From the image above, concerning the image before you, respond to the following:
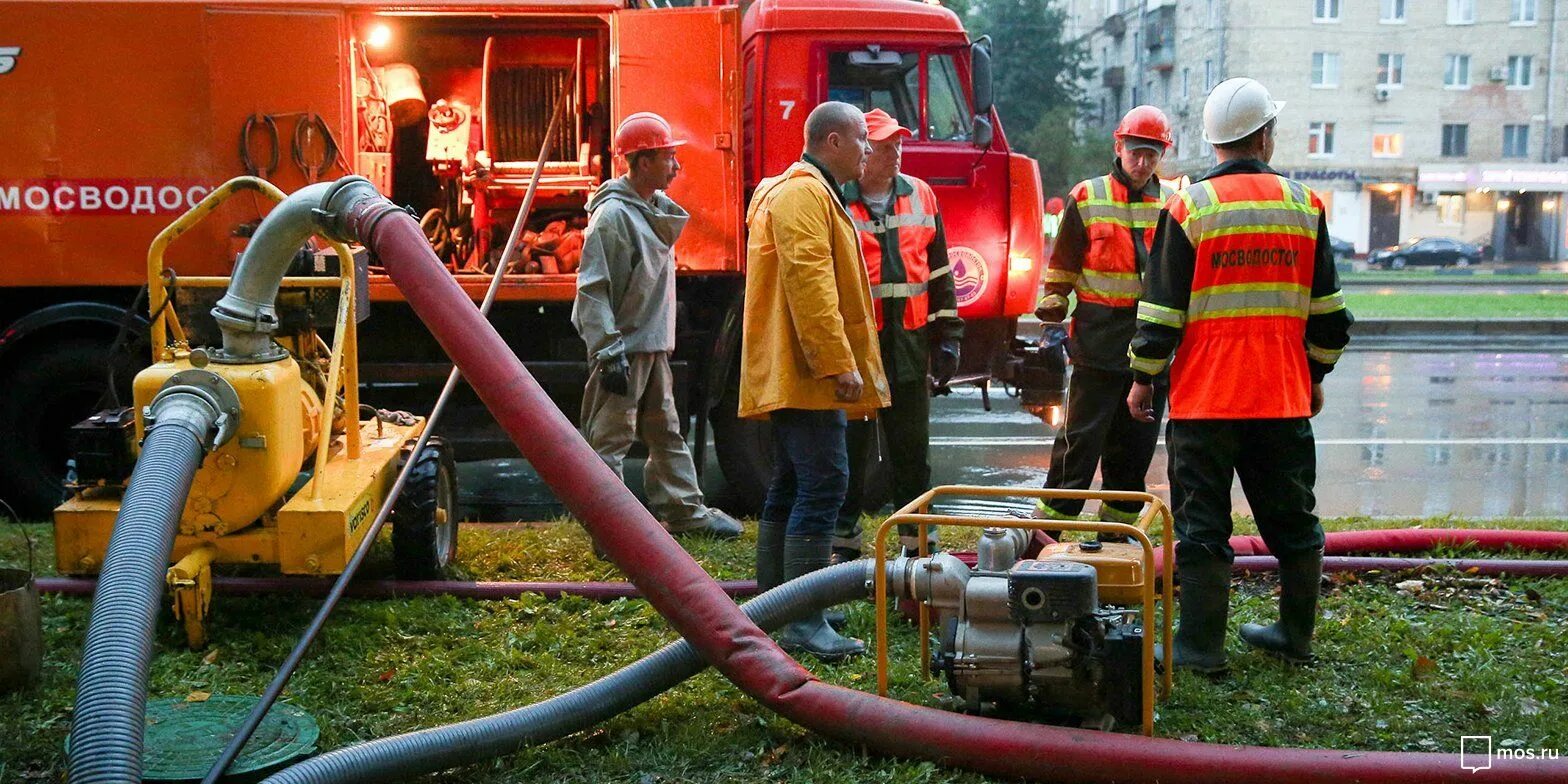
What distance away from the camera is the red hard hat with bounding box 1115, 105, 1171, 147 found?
5.73 m

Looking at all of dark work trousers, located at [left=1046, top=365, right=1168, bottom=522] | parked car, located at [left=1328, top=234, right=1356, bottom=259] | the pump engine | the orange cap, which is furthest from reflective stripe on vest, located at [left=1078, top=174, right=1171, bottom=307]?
parked car, located at [left=1328, top=234, right=1356, bottom=259]

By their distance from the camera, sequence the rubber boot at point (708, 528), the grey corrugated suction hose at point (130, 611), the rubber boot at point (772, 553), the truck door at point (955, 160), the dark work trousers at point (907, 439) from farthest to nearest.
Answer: the truck door at point (955, 160)
the rubber boot at point (708, 528)
the dark work trousers at point (907, 439)
the rubber boot at point (772, 553)
the grey corrugated suction hose at point (130, 611)

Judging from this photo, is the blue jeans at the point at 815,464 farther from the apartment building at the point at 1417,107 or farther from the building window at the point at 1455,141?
the building window at the point at 1455,141

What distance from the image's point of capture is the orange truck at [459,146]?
7023 mm

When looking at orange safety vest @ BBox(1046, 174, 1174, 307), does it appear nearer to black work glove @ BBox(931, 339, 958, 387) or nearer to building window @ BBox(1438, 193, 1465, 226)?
black work glove @ BBox(931, 339, 958, 387)

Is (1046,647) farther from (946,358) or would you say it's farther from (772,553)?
(946,358)

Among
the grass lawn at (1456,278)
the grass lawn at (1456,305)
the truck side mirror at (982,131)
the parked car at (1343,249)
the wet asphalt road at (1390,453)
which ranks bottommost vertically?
the wet asphalt road at (1390,453)

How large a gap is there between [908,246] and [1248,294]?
1898 mm

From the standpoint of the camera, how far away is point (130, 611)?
338cm

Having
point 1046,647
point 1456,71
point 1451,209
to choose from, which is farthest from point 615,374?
point 1456,71

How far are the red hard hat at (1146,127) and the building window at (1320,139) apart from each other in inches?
1775

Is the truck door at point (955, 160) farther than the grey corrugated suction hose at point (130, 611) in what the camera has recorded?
Yes

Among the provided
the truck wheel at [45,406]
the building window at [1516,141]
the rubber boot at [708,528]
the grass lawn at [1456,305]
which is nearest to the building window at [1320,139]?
the building window at [1516,141]

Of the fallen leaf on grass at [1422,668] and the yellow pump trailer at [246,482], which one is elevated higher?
the yellow pump trailer at [246,482]
